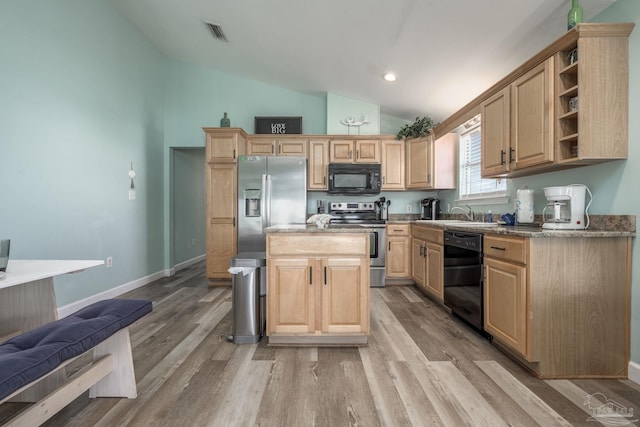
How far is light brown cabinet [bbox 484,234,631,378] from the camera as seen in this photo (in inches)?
69.2

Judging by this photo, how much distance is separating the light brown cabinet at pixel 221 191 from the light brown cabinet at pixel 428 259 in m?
2.50

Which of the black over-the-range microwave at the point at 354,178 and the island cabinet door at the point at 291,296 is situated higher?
the black over-the-range microwave at the point at 354,178

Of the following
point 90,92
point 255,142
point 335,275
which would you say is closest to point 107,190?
point 90,92

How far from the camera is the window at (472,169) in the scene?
3430 mm

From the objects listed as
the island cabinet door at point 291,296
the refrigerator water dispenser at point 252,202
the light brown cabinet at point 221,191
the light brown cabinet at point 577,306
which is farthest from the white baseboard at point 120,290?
the light brown cabinet at point 577,306

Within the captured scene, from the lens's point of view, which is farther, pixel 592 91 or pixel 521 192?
pixel 521 192

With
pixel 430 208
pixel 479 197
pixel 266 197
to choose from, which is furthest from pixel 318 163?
pixel 479 197

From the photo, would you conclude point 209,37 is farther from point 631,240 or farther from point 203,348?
point 631,240

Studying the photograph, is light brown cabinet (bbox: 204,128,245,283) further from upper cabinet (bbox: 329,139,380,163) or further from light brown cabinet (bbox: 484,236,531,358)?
light brown cabinet (bbox: 484,236,531,358)

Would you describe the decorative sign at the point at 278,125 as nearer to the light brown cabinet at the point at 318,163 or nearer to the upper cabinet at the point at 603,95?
the light brown cabinet at the point at 318,163

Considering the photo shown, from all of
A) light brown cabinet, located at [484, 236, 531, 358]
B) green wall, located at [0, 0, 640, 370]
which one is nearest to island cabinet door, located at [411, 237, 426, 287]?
green wall, located at [0, 0, 640, 370]

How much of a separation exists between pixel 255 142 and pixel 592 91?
147 inches

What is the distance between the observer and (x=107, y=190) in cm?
335

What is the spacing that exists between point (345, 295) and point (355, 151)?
2.71 meters
